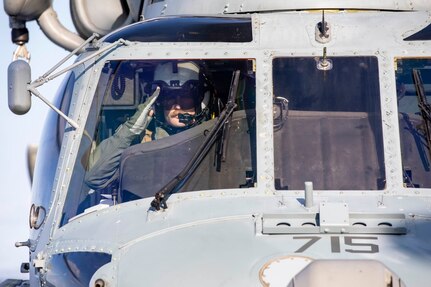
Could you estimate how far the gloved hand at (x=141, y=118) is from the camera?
7.02 meters

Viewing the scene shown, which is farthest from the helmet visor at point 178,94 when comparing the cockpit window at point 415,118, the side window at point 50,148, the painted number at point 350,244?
the painted number at point 350,244

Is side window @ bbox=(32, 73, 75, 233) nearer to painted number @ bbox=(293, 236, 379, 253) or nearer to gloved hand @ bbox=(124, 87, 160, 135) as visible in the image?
gloved hand @ bbox=(124, 87, 160, 135)

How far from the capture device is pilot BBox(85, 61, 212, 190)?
6.95 metres

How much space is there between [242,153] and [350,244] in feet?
3.91

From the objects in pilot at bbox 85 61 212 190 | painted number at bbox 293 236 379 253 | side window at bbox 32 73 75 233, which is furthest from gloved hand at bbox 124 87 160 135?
painted number at bbox 293 236 379 253

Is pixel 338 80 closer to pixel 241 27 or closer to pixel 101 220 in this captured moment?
pixel 241 27

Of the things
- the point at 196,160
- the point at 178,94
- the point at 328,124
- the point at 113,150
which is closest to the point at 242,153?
the point at 196,160

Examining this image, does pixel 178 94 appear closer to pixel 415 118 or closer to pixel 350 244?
pixel 415 118

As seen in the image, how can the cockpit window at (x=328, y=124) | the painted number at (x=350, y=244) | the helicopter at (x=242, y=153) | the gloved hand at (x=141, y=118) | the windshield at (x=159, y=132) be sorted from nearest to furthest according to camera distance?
the painted number at (x=350, y=244) → the helicopter at (x=242, y=153) → the cockpit window at (x=328, y=124) → the windshield at (x=159, y=132) → the gloved hand at (x=141, y=118)

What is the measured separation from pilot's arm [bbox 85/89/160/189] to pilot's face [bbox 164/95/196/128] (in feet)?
0.36

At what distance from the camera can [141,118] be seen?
7059 mm

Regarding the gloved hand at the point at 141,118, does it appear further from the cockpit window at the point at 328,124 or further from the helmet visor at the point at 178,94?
the cockpit window at the point at 328,124

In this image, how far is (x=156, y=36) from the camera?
24.2 feet

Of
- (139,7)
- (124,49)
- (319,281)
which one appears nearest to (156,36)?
(124,49)
